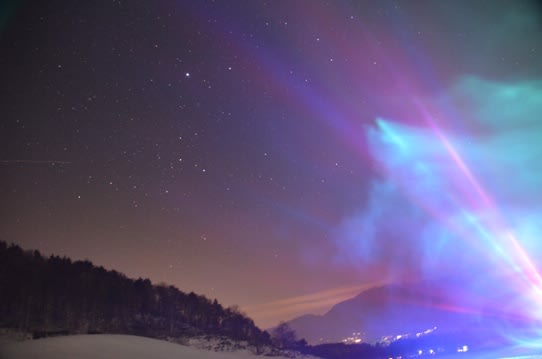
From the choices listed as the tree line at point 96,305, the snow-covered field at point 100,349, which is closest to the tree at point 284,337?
the tree line at point 96,305

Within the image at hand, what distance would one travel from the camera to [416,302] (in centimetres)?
1980

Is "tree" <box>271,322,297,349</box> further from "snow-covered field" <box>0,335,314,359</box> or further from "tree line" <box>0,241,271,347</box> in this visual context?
"snow-covered field" <box>0,335,314,359</box>

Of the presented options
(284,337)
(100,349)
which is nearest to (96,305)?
(100,349)

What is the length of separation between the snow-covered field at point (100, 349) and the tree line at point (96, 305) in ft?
6.64

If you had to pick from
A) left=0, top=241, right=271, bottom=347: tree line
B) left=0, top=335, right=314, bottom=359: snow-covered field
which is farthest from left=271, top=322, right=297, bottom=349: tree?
left=0, top=335, right=314, bottom=359: snow-covered field

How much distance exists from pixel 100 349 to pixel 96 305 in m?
5.05

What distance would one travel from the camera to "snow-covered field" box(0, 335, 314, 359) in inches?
334

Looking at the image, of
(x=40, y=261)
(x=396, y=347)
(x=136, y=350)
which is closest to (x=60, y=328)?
(x=40, y=261)

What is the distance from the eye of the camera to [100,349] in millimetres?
9406

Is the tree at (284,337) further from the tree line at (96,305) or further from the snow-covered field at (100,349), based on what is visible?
the snow-covered field at (100,349)

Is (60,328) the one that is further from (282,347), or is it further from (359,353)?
(359,353)

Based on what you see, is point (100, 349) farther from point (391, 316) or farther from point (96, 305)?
point (391, 316)

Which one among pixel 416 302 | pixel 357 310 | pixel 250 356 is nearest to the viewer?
pixel 250 356

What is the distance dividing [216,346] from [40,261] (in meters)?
7.06
